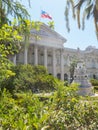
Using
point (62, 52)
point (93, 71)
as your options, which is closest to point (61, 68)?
point (62, 52)

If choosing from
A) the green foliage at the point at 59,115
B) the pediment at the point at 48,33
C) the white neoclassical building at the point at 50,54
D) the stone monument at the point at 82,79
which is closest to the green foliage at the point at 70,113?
the green foliage at the point at 59,115

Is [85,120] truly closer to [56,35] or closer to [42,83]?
[42,83]

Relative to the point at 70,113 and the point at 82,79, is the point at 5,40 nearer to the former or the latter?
the point at 70,113

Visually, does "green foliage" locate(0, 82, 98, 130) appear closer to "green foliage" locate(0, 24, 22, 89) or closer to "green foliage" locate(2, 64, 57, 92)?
"green foliage" locate(0, 24, 22, 89)

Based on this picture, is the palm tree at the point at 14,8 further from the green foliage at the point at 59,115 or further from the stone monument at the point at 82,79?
the stone monument at the point at 82,79

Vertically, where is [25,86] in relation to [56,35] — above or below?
below

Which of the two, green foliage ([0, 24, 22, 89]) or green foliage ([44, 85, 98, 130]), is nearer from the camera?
green foliage ([44, 85, 98, 130])

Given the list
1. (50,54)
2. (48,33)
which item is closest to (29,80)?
(48,33)

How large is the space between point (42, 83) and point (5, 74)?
71.2 ft

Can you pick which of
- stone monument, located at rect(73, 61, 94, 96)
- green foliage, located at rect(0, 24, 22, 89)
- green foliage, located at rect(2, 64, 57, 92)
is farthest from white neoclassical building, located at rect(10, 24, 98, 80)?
green foliage, located at rect(0, 24, 22, 89)

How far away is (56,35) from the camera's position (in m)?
57.7

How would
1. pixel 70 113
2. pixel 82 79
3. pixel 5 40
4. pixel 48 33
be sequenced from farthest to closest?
pixel 48 33
pixel 82 79
pixel 5 40
pixel 70 113

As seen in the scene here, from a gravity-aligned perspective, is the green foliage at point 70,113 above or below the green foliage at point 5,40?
below

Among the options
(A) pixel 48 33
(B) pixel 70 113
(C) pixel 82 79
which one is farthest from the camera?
(A) pixel 48 33
